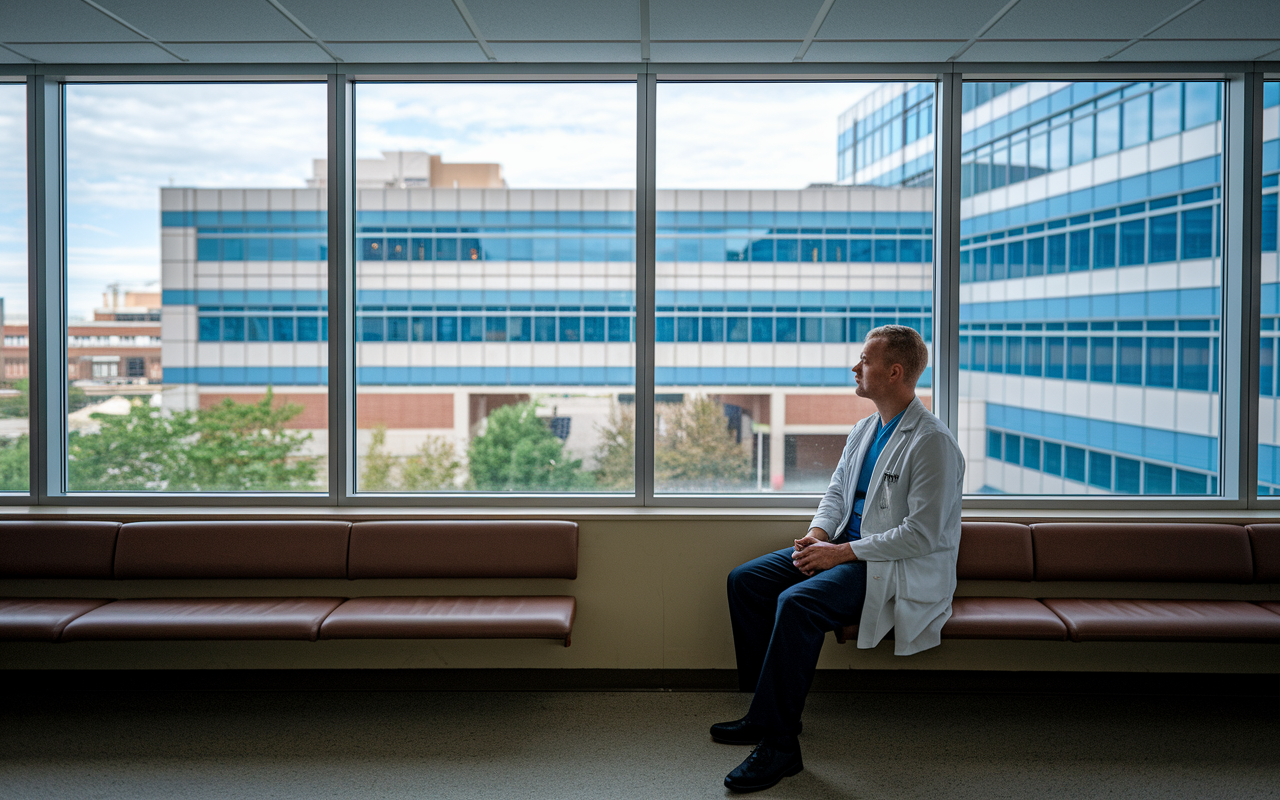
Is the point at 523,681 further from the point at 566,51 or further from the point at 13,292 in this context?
the point at 13,292

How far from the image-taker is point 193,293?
369cm

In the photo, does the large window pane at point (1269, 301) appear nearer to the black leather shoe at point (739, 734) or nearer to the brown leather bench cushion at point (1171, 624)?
the brown leather bench cushion at point (1171, 624)

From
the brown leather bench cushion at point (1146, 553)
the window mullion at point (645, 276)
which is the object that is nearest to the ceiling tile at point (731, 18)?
the window mullion at point (645, 276)

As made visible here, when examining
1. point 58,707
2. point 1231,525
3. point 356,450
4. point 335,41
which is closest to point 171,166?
point 335,41

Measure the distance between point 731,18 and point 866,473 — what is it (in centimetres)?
198

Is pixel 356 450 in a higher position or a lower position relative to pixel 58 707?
higher

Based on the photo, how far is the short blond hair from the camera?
2.94m

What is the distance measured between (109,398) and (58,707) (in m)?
1.50

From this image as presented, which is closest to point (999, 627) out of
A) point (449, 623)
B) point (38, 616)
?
point (449, 623)

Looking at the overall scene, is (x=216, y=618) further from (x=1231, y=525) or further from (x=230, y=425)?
(x=1231, y=525)

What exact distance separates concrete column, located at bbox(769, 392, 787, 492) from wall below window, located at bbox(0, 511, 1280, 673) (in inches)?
15.0

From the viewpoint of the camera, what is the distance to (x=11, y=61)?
349cm

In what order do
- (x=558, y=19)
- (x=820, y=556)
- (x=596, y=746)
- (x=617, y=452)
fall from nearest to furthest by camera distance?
(x=596, y=746) → (x=820, y=556) → (x=558, y=19) → (x=617, y=452)

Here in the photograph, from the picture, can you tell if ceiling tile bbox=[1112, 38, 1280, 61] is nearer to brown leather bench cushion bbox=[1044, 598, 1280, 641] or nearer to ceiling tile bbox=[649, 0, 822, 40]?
ceiling tile bbox=[649, 0, 822, 40]
